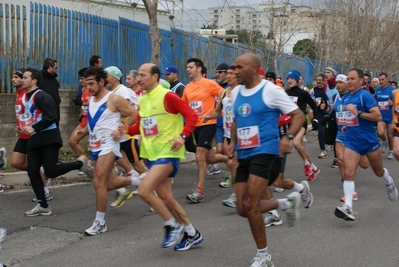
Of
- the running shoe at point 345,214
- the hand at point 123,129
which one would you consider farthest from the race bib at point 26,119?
the running shoe at point 345,214

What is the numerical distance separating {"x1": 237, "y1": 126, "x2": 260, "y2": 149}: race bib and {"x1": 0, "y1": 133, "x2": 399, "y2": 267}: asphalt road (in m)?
1.13

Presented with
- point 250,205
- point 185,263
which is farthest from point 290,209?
point 185,263

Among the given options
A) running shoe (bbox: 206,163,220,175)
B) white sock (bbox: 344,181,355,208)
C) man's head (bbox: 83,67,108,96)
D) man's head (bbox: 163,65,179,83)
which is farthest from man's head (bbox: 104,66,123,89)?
running shoe (bbox: 206,163,220,175)

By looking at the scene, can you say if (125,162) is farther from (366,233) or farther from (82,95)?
(366,233)

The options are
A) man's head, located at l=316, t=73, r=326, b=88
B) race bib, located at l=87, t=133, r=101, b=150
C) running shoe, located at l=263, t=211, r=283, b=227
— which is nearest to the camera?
race bib, located at l=87, t=133, r=101, b=150

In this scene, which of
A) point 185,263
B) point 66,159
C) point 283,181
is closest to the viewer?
point 185,263

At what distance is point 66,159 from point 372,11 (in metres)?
22.9

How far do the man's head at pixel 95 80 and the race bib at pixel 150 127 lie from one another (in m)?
0.94

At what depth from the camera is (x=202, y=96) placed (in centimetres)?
930

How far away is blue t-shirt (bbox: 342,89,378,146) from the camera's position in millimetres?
7926

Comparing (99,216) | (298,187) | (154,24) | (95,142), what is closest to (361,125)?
(298,187)

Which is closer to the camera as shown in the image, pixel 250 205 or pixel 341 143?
pixel 250 205

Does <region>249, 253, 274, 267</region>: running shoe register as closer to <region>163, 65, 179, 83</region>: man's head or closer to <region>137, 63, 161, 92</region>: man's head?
<region>137, 63, 161, 92</region>: man's head

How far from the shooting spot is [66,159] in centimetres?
1162
